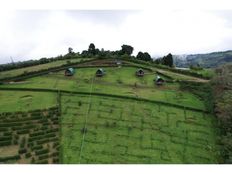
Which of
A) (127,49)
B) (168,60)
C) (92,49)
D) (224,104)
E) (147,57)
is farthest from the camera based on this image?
(127,49)

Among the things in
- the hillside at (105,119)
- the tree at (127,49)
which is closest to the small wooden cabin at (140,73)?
the hillside at (105,119)

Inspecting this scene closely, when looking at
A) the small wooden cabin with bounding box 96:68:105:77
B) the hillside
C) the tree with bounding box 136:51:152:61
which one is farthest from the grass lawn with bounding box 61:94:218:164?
the tree with bounding box 136:51:152:61

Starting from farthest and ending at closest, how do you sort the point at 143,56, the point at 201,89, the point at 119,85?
the point at 143,56, the point at 119,85, the point at 201,89

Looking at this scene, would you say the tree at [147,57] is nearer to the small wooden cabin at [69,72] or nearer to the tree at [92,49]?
the tree at [92,49]

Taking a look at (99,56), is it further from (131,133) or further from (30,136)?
(30,136)

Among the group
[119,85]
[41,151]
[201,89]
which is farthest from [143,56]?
[41,151]

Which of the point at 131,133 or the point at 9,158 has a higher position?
the point at 131,133

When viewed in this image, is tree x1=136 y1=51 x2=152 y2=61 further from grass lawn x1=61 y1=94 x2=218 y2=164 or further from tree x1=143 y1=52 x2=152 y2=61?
grass lawn x1=61 y1=94 x2=218 y2=164
